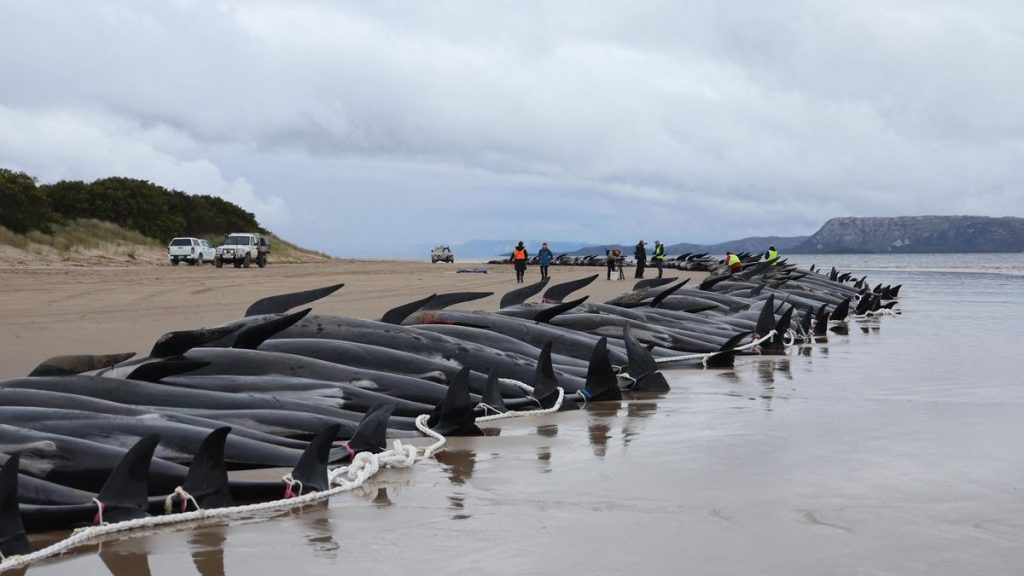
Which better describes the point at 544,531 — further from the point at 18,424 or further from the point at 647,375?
the point at 647,375

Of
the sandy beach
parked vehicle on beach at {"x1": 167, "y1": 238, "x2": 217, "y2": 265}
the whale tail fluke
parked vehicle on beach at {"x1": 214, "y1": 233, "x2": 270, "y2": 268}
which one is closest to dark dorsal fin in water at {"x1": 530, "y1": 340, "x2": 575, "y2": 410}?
the whale tail fluke

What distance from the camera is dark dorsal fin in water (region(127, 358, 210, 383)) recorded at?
5648 millimetres

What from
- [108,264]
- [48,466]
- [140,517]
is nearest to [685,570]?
[140,517]

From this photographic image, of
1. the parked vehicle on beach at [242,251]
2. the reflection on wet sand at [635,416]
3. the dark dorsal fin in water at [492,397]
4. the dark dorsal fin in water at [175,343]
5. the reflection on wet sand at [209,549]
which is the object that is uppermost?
the parked vehicle on beach at [242,251]

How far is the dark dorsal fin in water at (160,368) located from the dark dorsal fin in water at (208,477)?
1450 millimetres

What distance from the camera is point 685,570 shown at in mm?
3561

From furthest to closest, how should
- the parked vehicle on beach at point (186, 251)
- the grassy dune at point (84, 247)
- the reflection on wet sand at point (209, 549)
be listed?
the parked vehicle on beach at point (186, 251)
the grassy dune at point (84, 247)
the reflection on wet sand at point (209, 549)

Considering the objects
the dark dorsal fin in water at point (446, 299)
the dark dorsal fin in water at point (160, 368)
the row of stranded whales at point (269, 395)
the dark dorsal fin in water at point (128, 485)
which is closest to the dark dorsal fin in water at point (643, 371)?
the row of stranded whales at point (269, 395)

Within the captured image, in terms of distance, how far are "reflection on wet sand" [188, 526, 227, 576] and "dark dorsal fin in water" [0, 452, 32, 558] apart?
0.57 m

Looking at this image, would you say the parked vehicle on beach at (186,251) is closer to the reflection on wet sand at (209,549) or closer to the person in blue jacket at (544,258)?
the person in blue jacket at (544,258)

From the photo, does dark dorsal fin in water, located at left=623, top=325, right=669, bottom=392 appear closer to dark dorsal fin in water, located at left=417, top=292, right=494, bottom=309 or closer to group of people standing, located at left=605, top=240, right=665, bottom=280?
dark dorsal fin in water, located at left=417, top=292, right=494, bottom=309

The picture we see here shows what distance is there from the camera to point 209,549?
384 cm

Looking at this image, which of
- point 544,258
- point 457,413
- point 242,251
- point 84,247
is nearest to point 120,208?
point 84,247

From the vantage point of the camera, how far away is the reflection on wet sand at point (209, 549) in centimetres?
360
